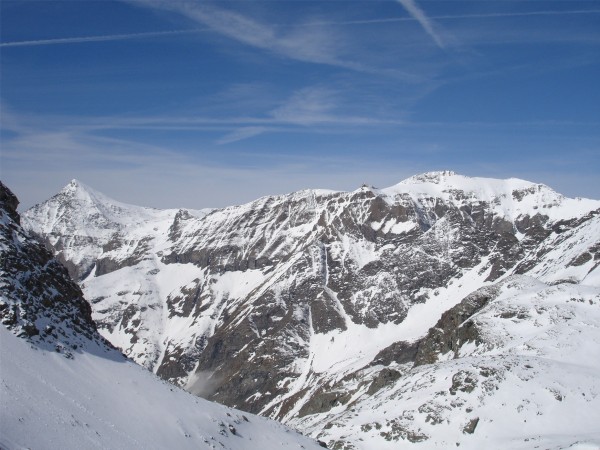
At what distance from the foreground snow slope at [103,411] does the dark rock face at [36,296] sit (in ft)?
4.07

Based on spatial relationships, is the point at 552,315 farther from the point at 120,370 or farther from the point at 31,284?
the point at 31,284

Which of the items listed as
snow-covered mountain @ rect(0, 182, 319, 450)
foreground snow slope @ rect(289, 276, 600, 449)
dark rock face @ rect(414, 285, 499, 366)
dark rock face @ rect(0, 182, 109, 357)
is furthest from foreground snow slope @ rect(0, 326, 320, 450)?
dark rock face @ rect(414, 285, 499, 366)

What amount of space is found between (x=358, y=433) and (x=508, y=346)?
2138 cm

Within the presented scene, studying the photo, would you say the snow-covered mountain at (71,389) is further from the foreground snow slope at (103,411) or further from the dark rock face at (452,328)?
the dark rock face at (452,328)

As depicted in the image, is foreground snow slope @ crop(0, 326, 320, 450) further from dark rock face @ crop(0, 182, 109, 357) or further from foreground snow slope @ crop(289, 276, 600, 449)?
foreground snow slope @ crop(289, 276, 600, 449)

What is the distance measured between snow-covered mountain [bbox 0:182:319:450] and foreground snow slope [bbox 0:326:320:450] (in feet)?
0.23

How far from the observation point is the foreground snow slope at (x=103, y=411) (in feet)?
92.1

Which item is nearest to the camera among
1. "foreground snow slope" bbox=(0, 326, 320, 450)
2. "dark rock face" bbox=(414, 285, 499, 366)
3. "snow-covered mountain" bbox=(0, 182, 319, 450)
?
"foreground snow slope" bbox=(0, 326, 320, 450)

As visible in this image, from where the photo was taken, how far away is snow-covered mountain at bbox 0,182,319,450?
29.0 metres

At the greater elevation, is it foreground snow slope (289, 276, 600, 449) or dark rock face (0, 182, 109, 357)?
dark rock face (0, 182, 109, 357)

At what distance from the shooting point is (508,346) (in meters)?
62.7

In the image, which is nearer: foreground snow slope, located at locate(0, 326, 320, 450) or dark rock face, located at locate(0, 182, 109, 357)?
foreground snow slope, located at locate(0, 326, 320, 450)

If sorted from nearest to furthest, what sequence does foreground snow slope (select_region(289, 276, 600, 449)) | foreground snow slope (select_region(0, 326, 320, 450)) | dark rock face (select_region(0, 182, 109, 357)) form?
foreground snow slope (select_region(0, 326, 320, 450)) → dark rock face (select_region(0, 182, 109, 357)) → foreground snow slope (select_region(289, 276, 600, 449))

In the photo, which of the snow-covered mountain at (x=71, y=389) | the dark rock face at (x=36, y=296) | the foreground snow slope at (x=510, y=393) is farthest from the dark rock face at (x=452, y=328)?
the dark rock face at (x=36, y=296)
